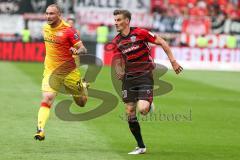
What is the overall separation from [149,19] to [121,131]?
90.8 feet

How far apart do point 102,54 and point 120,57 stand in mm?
23561

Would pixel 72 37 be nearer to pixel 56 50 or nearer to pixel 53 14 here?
pixel 56 50

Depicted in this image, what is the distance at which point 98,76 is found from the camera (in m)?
27.9

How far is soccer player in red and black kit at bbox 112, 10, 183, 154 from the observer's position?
11516 mm

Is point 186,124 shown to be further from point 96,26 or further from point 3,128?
point 96,26

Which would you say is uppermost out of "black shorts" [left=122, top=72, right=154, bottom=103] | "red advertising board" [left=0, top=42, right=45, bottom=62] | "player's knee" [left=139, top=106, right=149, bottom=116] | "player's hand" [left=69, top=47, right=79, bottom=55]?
"player's hand" [left=69, top=47, right=79, bottom=55]

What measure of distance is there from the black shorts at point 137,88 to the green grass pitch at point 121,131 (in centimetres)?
85

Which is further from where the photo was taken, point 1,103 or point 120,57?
point 1,103

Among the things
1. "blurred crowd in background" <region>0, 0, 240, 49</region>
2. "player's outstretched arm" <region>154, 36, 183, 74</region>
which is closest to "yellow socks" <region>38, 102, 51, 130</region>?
"player's outstretched arm" <region>154, 36, 183, 74</region>

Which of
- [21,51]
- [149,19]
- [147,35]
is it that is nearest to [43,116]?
[147,35]

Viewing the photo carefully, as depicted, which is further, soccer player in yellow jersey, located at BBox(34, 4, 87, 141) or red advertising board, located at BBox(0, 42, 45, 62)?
red advertising board, located at BBox(0, 42, 45, 62)

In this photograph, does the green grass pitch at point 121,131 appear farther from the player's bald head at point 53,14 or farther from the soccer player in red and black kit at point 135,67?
the player's bald head at point 53,14

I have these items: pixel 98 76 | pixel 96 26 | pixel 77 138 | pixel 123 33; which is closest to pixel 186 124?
pixel 77 138

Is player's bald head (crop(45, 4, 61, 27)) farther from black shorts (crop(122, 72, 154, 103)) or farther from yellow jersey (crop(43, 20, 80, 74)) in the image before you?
black shorts (crop(122, 72, 154, 103))
